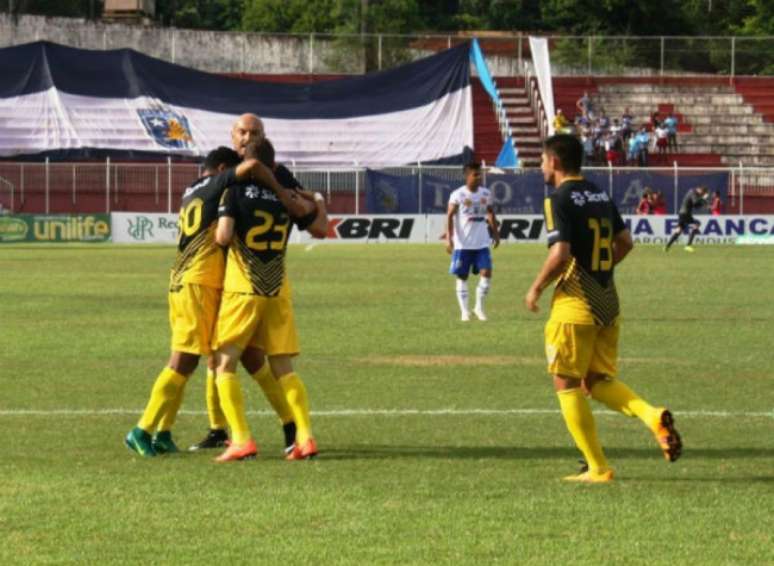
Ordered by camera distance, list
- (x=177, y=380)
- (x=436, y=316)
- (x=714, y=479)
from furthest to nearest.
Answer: (x=436, y=316)
(x=177, y=380)
(x=714, y=479)

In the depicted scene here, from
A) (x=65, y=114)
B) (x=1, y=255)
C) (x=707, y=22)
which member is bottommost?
(x=1, y=255)

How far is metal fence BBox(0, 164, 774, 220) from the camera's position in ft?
178

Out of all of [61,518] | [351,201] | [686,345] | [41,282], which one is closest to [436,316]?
[686,345]

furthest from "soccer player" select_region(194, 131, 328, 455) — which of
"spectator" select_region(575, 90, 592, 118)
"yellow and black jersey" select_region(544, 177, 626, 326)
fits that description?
"spectator" select_region(575, 90, 592, 118)

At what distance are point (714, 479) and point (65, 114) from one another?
52.2 metres

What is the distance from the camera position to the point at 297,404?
35.8ft

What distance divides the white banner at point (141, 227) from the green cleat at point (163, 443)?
40.7 metres

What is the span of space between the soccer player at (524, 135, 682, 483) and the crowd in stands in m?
50.4

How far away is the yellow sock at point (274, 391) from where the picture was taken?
11156 millimetres

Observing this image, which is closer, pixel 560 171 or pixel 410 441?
pixel 560 171

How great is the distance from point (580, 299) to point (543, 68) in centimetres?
5477

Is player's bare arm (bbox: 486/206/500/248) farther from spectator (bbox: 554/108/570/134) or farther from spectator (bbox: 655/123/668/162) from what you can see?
spectator (bbox: 655/123/668/162)

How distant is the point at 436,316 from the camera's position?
24.0m

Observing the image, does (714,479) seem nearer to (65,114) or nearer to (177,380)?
(177,380)
